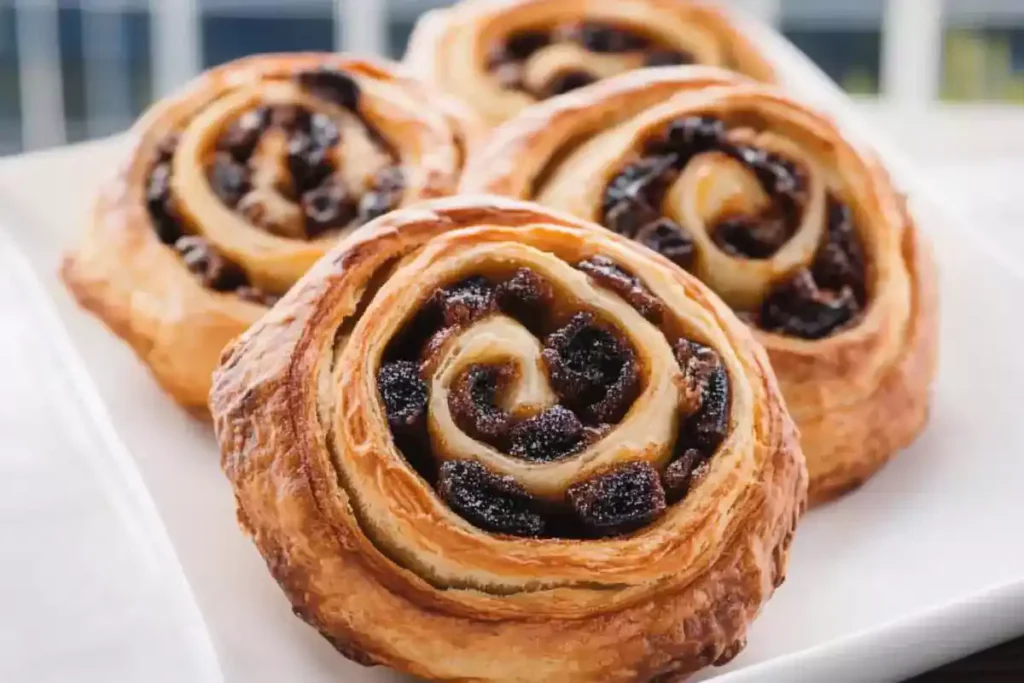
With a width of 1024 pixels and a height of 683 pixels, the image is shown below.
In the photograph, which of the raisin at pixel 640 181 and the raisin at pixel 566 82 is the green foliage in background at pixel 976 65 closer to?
the raisin at pixel 566 82

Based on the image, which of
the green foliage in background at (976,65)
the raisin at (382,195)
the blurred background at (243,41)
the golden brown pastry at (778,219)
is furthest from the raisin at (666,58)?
the green foliage in background at (976,65)

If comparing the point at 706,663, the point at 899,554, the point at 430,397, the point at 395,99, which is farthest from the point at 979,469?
the point at 395,99

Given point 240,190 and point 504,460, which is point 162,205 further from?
point 504,460

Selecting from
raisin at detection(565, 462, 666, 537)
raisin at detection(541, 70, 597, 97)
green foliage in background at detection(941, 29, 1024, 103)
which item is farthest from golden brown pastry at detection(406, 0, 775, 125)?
green foliage in background at detection(941, 29, 1024, 103)

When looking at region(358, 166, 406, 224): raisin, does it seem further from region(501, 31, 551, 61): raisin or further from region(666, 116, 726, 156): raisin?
region(501, 31, 551, 61): raisin

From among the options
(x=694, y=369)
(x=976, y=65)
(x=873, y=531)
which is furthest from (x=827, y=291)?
(x=976, y=65)

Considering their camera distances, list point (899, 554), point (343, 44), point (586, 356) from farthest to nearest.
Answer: point (343, 44) → point (899, 554) → point (586, 356)

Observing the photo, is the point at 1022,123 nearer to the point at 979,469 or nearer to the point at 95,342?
the point at 979,469
